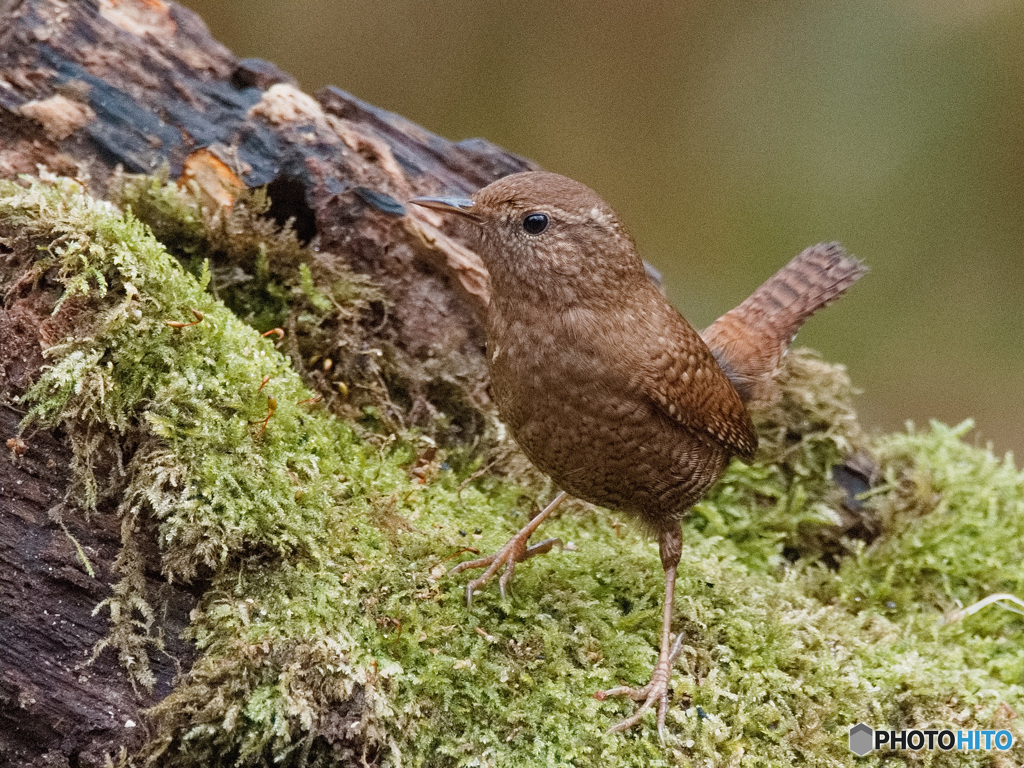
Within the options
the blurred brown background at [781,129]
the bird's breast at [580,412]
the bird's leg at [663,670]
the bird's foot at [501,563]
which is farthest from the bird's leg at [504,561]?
the blurred brown background at [781,129]

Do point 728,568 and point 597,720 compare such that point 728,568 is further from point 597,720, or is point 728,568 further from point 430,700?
point 430,700

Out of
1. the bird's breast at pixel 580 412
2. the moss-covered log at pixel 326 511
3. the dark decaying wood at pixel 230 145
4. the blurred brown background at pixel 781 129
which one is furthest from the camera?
the blurred brown background at pixel 781 129

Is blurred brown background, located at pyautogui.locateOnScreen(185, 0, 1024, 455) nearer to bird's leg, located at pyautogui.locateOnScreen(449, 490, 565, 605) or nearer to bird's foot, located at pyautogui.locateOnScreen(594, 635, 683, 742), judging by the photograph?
bird's leg, located at pyautogui.locateOnScreen(449, 490, 565, 605)

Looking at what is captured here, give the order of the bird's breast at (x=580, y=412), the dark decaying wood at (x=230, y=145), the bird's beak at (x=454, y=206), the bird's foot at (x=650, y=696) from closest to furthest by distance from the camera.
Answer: the bird's foot at (x=650, y=696) < the bird's breast at (x=580, y=412) < the bird's beak at (x=454, y=206) < the dark decaying wood at (x=230, y=145)

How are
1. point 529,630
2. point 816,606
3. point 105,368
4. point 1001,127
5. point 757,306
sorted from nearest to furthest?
point 105,368, point 529,630, point 816,606, point 757,306, point 1001,127

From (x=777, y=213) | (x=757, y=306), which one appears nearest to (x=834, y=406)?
(x=757, y=306)

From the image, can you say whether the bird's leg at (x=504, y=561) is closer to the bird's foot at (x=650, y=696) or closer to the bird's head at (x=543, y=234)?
the bird's foot at (x=650, y=696)
